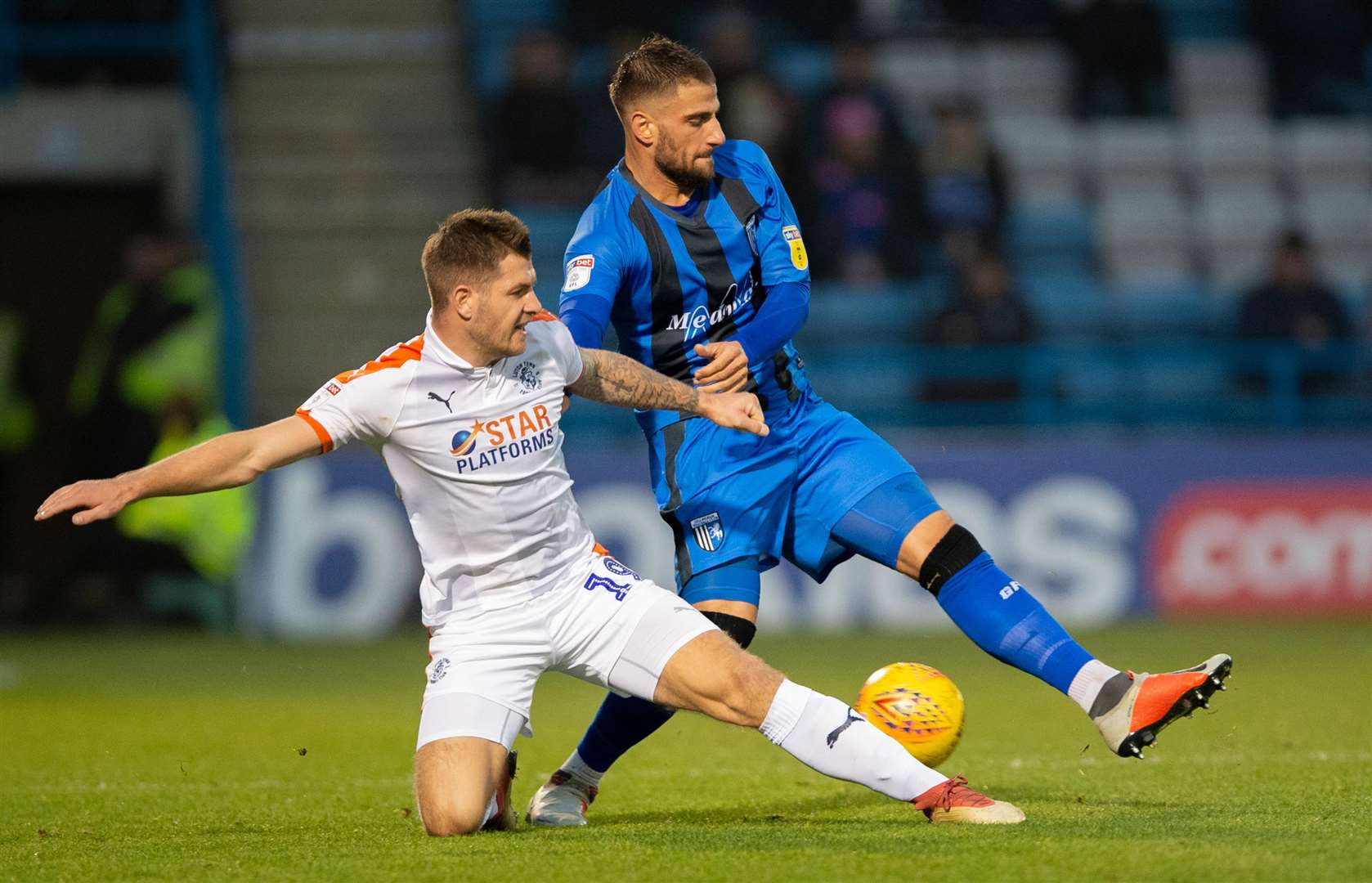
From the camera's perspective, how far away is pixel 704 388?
231 inches

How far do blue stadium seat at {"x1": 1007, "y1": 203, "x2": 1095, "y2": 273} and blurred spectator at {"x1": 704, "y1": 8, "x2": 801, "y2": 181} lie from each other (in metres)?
2.76

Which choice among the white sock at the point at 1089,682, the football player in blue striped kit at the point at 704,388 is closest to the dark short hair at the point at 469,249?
the football player in blue striped kit at the point at 704,388

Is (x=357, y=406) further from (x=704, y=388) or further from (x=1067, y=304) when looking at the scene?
(x=1067, y=304)

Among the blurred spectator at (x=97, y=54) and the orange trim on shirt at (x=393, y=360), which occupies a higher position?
the blurred spectator at (x=97, y=54)

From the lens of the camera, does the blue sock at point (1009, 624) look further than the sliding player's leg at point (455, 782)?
Yes

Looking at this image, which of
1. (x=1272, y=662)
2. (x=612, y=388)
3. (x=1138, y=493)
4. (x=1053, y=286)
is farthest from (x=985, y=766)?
(x=1053, y=286)

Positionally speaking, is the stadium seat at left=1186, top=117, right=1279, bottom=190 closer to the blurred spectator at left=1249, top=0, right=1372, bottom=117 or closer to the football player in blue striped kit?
the blurred spectator at left=1249, top=0, right=1372, bottom=117

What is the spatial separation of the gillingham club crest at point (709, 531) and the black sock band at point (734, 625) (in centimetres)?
23

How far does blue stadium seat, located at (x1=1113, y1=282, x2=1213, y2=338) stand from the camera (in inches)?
653

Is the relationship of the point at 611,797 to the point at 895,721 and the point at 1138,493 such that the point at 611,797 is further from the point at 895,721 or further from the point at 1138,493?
the point at 1138,493

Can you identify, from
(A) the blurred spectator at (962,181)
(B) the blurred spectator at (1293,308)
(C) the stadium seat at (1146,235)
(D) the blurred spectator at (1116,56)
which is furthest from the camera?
(C) the stadium seat at (1146,235)

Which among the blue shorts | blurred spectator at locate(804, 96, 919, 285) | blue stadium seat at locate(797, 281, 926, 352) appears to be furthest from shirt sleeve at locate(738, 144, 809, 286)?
blue stadium seat at locate(797, 281, 926, 352)

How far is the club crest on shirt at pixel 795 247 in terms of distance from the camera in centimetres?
637

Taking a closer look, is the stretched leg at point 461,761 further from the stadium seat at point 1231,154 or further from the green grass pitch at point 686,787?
the stadium seat at point 1231,154
